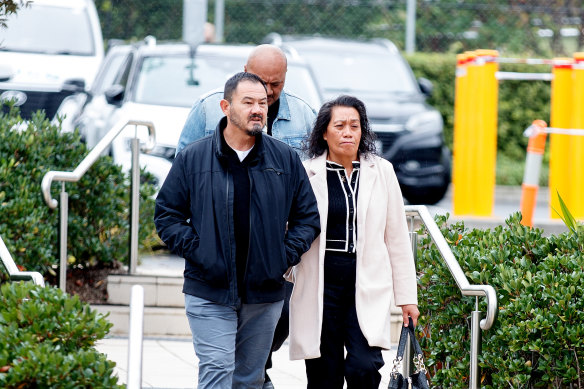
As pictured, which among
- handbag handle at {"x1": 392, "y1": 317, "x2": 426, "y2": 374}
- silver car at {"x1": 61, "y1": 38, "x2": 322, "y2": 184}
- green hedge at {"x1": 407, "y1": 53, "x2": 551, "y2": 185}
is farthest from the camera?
green hedge at {"x1": 407, "y1": 53, "x2": 551, "y2": 185}

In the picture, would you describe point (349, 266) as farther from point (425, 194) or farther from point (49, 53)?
point (49, 53)

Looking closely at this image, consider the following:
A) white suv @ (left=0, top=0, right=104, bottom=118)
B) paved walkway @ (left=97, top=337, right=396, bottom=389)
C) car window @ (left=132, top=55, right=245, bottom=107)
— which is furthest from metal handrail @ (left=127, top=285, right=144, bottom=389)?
white suv @ (left=0, top=0, right=104, bottom=118)

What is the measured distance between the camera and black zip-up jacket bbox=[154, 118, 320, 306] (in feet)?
15.0

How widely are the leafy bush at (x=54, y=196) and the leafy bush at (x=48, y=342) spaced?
3.07 metres

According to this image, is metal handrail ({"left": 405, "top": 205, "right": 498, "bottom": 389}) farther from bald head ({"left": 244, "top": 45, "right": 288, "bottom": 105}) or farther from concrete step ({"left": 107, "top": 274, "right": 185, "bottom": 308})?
concrete step ({"left": 107, "top": 274, "right": 185, "bottom": 308})

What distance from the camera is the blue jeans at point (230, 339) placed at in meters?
4.61

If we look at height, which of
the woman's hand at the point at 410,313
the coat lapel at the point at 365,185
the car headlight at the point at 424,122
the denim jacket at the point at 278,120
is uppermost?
the denim jacket at the point at 278,120

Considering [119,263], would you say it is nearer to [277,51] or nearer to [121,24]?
[277,51]

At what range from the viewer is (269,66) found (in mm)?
5219

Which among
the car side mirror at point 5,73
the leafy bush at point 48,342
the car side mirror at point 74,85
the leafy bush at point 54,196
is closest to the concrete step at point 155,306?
the leafy bush at point 54,196

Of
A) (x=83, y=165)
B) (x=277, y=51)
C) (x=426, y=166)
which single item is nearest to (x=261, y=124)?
(x=277, y=51)

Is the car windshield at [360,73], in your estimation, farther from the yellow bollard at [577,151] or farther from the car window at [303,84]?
the yellow bollard at [577,151]

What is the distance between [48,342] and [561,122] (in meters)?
7.77

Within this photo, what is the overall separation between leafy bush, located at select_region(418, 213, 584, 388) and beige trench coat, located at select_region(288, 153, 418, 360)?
Result: 0.39 metres
